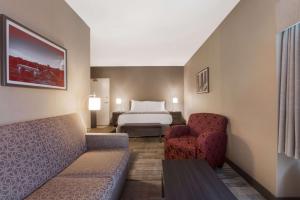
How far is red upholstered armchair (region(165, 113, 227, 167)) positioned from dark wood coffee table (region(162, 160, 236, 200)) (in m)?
0.61

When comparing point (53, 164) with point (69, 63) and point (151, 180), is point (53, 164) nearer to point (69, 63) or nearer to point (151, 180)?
point (151, 180)

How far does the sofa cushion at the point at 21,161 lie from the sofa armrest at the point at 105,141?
1007 millimetres

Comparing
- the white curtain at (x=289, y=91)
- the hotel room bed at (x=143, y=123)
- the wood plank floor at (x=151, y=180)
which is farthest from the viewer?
the hotel room bed at (x=143, y=123)

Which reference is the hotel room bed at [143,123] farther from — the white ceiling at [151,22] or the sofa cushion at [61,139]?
the sofa cushion at [61,139]

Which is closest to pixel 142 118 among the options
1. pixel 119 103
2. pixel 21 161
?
pixel 119 103

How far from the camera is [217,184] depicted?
5.46 ft

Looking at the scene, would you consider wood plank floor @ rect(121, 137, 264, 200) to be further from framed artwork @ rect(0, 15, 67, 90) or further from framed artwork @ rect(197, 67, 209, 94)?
framed artwork @ rect(197, 67, 209, 94)

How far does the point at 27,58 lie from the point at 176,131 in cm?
261

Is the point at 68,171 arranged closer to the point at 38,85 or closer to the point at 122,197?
the point at 122,197

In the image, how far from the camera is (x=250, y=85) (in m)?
2.47

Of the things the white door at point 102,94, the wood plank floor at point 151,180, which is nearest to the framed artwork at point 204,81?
the wood plank floor at point 151,180

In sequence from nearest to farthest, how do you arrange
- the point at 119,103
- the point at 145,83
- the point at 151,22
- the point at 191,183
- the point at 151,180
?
the point at 191,183 → the point at 151,180 → the point at 151,22 → the point at 119,103 → the point at 145,83

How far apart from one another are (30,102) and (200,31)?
329cm

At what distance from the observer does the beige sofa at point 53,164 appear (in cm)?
136
